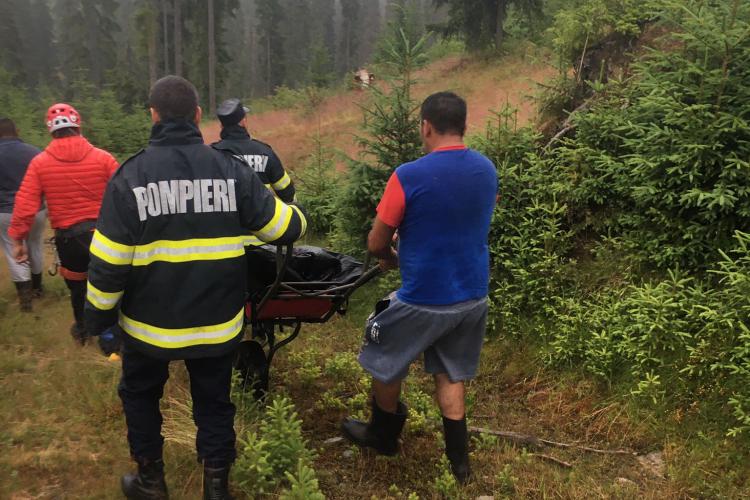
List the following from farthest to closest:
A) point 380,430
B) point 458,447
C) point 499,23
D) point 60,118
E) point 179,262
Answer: point 499,23 < point 60,118 < point 380,430 < point 458,447 < point 179,262

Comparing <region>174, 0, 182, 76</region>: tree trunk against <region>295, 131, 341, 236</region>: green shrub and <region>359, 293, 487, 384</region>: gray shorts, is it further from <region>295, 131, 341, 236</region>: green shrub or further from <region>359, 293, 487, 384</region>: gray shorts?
<region>359, 293, 487, 384</region>: gray shorts

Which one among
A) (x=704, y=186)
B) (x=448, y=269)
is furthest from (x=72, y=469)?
(x=704, y=186)

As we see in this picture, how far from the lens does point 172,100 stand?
98.0 inches

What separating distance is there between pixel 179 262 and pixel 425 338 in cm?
138

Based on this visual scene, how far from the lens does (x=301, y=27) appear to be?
57969 millimetres

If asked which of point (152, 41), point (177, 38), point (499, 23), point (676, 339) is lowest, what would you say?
point (676, 339)

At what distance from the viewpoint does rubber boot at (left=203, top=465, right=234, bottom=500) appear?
2.77 metres

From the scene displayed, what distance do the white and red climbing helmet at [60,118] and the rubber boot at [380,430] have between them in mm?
3718

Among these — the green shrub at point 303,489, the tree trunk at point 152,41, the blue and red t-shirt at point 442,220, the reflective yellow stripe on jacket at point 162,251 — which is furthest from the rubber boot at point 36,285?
the tree trunk at point 152,41

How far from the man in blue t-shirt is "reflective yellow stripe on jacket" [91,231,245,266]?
851 millimetres

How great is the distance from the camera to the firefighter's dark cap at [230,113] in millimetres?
4996

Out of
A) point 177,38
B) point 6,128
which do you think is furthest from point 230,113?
point 177,38

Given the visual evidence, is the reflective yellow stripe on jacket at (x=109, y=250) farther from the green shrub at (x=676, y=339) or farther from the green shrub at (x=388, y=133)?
the green shrub at (x=388, y=133)

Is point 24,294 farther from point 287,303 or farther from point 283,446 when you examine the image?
point 283,446
